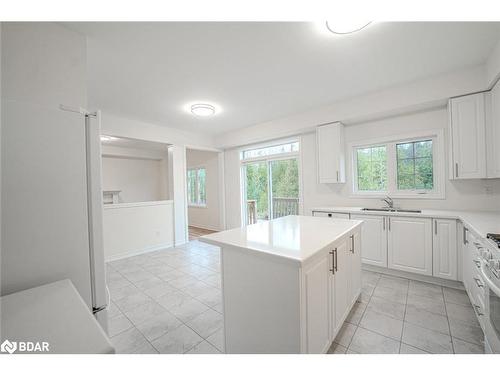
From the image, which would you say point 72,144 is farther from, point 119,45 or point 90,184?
point 119,45

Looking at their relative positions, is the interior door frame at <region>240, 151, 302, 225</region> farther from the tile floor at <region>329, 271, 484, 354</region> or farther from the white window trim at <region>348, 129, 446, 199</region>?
the tile floor at <region>329, 271, 484, 354</region>

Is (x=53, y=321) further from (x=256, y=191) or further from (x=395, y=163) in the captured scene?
(x=256, y=191)

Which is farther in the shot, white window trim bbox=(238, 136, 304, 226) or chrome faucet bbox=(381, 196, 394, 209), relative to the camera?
white window trim bbox=(238, 136, 304, 226)

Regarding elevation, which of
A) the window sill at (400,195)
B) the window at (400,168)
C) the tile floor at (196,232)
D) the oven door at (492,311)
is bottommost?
the tile floor at (196,232)

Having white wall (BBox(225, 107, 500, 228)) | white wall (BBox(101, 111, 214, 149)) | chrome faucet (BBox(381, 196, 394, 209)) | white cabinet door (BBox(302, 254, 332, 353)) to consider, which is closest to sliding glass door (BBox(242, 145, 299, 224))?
white wall (BBox(225, 107, 500, 228))

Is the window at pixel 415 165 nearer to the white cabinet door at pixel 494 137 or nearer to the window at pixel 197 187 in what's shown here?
the white cabinet door at pixel 494 137

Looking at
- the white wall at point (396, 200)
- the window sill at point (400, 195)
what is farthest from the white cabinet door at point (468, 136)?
the window sill at point (400, 195)

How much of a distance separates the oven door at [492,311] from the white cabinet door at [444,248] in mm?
1233

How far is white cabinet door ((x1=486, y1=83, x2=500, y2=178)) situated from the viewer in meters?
2.23

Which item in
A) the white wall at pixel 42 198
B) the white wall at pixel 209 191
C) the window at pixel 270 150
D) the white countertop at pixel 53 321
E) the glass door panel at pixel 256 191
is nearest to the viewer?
the white countertop at pixel 53 321

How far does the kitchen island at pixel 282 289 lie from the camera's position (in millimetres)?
1158

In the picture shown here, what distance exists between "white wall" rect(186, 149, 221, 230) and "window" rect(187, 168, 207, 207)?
0.18 meters

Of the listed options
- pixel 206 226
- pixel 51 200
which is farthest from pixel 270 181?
pixel 51 200
